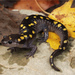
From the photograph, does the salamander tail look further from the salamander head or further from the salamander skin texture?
the salamander head

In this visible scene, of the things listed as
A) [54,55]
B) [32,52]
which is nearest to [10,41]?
[32,52]

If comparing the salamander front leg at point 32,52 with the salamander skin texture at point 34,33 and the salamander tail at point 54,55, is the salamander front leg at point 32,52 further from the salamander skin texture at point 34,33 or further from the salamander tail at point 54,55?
the salamander tail at point 54,55

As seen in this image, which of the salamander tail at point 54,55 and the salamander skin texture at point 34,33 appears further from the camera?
the salamander skin texture at point 34,33

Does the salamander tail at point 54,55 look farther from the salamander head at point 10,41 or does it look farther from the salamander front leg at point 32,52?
the salamander head at point 10,41

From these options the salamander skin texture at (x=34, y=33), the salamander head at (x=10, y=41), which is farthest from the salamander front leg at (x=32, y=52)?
the salamander head at (x=10, y=41)

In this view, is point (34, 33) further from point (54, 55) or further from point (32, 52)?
point (54, 55)

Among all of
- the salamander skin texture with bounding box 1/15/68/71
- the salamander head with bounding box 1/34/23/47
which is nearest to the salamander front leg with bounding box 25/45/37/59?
the salamander skin texture with bounding box 1/15/68/71

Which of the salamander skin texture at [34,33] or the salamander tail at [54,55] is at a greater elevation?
the salamander skin texture at [34,33]

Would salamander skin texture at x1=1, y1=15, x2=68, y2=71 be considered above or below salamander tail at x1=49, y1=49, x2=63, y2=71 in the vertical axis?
above

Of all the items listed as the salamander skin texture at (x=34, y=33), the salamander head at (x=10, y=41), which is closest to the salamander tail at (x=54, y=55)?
the salamander skin texture at (x=34, y=33)

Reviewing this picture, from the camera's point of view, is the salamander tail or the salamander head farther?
the salamander head
